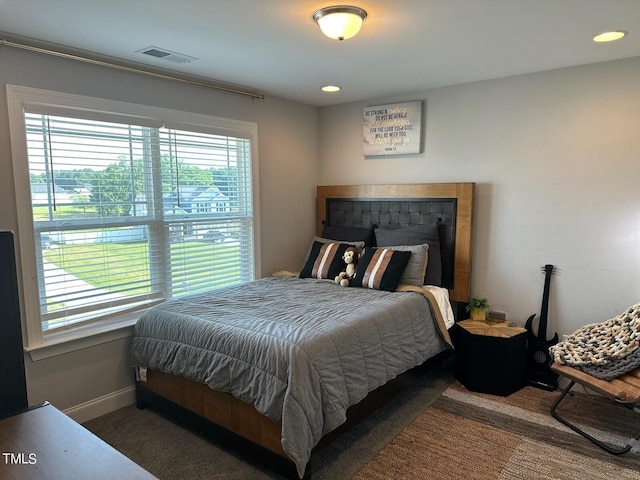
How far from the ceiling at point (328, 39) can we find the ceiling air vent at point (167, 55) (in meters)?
0.06

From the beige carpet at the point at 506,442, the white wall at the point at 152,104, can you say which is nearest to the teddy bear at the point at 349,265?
the white wall at the point at 152,104

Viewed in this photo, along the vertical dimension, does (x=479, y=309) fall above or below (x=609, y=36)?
below

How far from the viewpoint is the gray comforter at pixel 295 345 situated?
79.8 inches

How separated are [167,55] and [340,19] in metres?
1.31

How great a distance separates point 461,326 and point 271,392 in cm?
182

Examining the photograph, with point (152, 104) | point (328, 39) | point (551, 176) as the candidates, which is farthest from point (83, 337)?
point (551, 176)

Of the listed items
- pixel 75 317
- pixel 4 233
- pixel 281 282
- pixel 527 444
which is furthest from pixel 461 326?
pixel 4 233

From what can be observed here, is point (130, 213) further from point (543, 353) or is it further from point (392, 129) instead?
point (543, 353)

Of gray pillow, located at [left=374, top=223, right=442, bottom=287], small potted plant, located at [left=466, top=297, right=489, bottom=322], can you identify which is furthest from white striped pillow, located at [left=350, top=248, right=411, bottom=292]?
small potted plant, located at [left=466, top=297, right=489, bottom=322]

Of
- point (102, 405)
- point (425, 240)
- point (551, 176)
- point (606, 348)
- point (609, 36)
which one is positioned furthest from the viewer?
point (425, 240)

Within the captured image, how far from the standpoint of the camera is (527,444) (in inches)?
97.6

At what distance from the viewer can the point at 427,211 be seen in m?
3.70

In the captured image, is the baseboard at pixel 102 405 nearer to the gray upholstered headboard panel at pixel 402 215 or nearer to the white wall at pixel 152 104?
the white wall at pixel 152 104

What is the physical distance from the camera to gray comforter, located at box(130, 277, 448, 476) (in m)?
2.03
